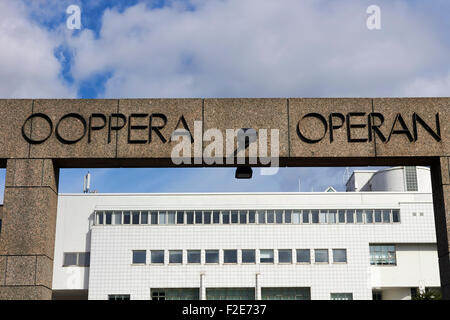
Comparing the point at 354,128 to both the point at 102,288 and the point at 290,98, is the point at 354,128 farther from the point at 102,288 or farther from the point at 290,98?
the point at 102,288

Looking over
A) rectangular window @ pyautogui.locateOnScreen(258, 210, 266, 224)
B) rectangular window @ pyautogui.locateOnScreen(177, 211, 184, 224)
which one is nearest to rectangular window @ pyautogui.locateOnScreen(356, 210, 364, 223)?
rectangular window @ pyautogui.locateOnScreen(258, 210, 266, 224)

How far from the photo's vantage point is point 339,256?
189 feet

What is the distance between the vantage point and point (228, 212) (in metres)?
58.4

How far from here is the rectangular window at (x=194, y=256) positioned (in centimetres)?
5700

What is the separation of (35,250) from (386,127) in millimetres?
8820

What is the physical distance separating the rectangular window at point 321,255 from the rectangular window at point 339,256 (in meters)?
0.88

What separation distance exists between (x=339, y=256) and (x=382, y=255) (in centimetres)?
500

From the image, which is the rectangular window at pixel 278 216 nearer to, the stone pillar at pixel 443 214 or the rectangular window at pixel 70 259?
the rectangular window at pixel 70 259

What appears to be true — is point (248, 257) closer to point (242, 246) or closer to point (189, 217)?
point (242, 246)

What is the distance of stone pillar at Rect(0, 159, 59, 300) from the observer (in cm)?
1334

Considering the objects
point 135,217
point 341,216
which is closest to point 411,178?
point 341,216

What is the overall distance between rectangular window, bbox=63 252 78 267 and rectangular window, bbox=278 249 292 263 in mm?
20044

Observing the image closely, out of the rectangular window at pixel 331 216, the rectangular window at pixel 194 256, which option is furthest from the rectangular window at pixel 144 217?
the rectangular window at pixel 331 216
